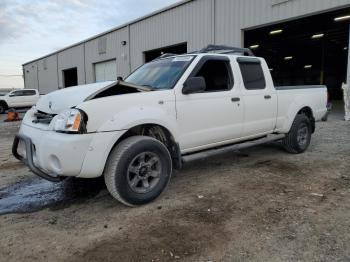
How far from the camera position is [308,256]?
2.55 metres

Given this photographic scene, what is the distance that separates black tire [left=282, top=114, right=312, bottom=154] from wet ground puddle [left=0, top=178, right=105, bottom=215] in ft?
12.2

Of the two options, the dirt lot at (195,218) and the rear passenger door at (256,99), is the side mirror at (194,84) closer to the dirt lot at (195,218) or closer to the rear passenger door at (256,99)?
the rear passenger door at (256,99)

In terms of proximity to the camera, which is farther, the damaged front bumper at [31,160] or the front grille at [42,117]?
the front grille at [42,117]

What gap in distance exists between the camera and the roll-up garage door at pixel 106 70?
22769mm

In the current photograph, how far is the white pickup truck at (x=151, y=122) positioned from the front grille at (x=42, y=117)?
0.02 metres

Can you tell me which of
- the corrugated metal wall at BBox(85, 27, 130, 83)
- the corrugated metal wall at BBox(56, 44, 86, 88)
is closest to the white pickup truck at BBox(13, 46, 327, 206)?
the corrugated metal wall at BBox(85, 27, 130, 83)

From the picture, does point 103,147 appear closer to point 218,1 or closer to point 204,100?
point 204,100

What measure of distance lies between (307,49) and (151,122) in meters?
31.0

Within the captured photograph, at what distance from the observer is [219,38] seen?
14.1 m

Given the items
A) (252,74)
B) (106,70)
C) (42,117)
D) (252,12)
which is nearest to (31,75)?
(106,70)

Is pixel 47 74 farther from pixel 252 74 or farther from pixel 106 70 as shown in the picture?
pixel 252 74

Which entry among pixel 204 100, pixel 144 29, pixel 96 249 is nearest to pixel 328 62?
pixel 144 29

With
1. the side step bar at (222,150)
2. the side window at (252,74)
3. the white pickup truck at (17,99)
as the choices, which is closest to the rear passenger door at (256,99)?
the side window at (252,74)

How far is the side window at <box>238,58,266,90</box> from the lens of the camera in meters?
4.98
